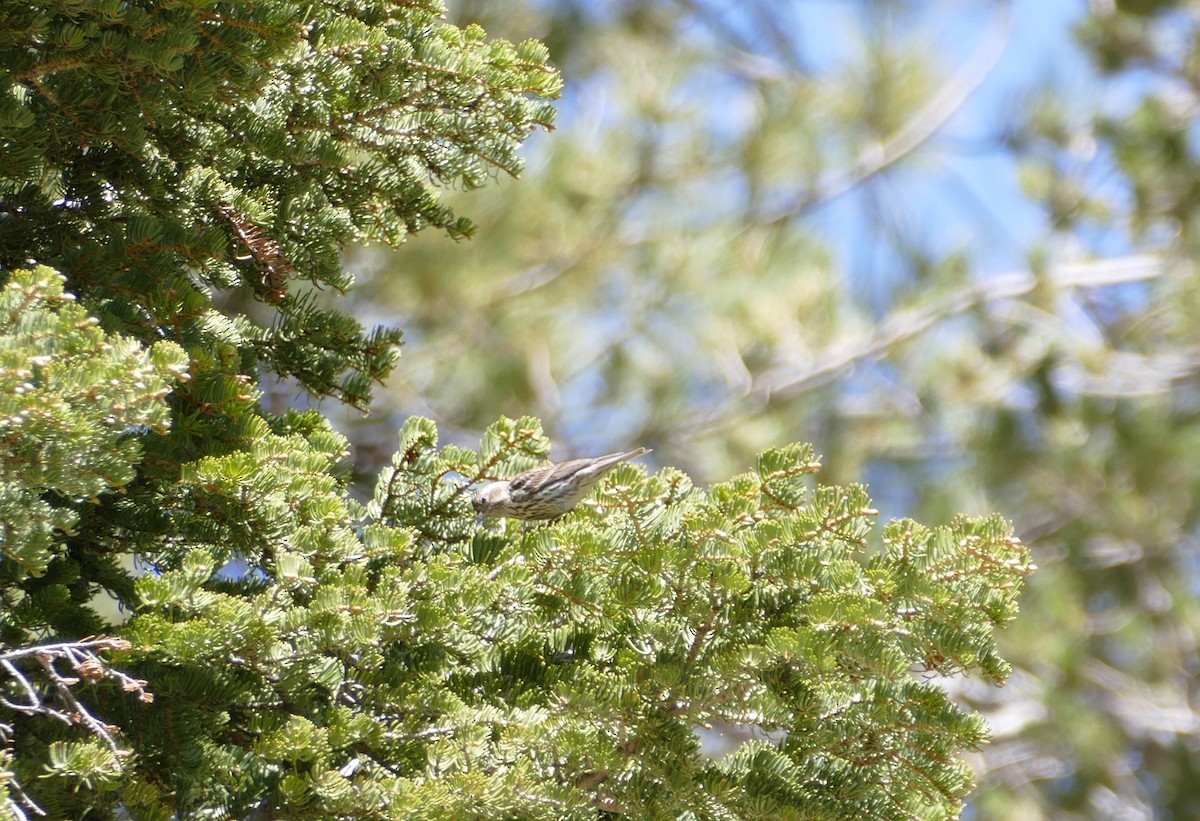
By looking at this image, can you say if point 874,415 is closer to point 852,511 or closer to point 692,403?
point 692,403

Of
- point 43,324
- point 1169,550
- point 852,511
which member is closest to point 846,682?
point 852,511

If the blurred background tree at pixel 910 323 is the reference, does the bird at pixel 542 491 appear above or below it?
below

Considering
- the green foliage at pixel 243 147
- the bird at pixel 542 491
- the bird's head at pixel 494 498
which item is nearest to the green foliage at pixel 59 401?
the green foliage at pixel 243 147

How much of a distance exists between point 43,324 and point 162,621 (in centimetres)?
45

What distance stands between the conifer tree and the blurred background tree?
13.2 ft

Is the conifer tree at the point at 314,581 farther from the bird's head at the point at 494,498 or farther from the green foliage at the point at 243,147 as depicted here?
the bird's head at the point at 494,498

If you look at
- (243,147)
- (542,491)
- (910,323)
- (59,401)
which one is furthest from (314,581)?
(910,323)

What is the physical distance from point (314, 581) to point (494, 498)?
84 cm

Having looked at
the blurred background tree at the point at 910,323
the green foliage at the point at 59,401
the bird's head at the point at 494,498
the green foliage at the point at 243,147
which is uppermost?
the blurred background tree at the point at 910,323

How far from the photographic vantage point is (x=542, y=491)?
249cm

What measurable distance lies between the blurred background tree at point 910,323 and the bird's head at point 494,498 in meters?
3.61

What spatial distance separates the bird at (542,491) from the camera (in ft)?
7.92

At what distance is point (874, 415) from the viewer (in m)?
7.69

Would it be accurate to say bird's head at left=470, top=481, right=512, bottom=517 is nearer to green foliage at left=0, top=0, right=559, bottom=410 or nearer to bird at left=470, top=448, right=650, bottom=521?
bird at left=470, top=448, right=650, bottom=521
